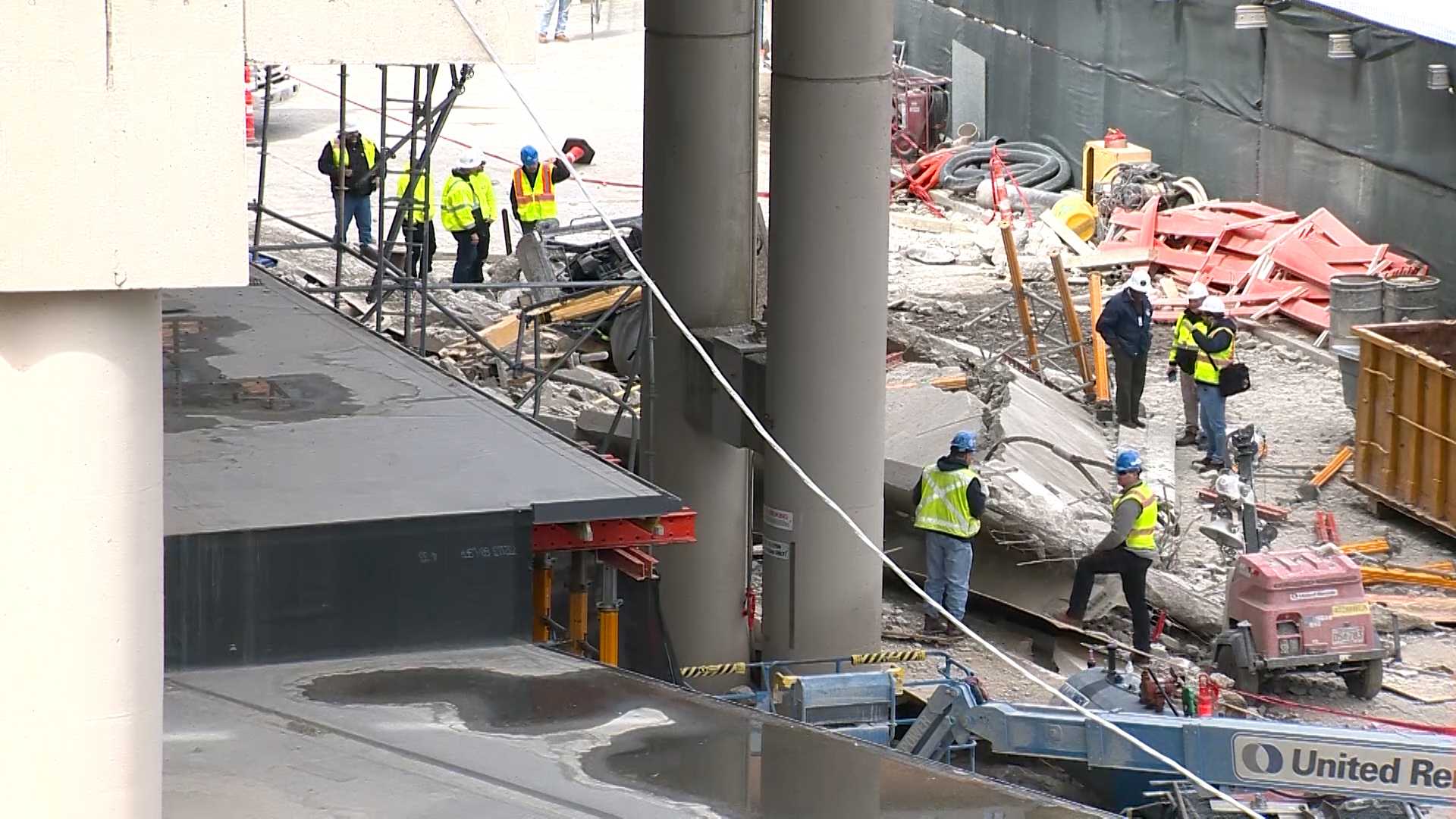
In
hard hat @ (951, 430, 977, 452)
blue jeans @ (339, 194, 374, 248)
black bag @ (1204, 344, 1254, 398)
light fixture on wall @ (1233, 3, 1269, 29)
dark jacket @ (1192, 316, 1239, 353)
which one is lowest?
black bag @ (1204, 344, 1254, 398)

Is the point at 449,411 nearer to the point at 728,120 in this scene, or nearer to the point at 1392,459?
the point at 728,120

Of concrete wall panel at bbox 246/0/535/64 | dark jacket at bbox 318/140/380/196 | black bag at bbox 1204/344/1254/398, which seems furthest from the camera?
dark jacket at bbox 318/140/380/196

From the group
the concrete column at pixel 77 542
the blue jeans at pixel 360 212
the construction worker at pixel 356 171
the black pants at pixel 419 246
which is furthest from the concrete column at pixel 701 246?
the blue jeans at pixel 360 212

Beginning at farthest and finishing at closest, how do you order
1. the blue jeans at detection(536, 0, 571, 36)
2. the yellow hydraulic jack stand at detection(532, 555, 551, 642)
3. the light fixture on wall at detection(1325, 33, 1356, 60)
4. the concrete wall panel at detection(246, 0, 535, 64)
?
the blue jeans at detection(536, 0, 571, 36)
the light fixture on wall at detection(1325, 33, 1356, 60)
the yellow hydraulic jack stand at detection(532, 555, 551, 642)
the concrete wall panel at detection(246, 0, 535, 64)

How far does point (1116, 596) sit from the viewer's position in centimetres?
1614

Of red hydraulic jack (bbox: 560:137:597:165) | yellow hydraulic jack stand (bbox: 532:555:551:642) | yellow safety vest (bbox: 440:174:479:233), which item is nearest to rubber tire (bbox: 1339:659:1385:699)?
yellow hydraulic jack stand (bbox: 532:555:551:642)

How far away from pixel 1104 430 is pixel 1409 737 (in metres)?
10.3

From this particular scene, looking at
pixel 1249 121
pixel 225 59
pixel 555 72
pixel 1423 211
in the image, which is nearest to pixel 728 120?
pixel 225 59

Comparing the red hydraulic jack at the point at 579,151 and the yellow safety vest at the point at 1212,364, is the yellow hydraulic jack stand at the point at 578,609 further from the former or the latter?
the red hydraulic jack at the point at 579,151

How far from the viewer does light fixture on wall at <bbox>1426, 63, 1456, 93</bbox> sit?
2394 centimetres

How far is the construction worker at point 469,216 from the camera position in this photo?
25141 mm

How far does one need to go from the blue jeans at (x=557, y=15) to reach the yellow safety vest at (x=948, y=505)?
33.8 metres

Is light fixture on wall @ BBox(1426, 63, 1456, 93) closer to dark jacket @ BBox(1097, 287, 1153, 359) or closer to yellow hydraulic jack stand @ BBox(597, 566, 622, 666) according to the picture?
dark jacket @ BBox(1097, 287, 1153, 359)

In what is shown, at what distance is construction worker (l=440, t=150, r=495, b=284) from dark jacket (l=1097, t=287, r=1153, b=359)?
8296 mm
